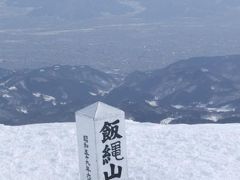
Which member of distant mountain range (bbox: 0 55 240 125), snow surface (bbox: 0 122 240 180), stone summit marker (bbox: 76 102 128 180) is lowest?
distant mountain range (bbox: 0 55 240 125)

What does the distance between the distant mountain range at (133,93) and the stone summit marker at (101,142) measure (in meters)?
77.2

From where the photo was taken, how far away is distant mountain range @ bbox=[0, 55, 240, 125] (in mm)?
100881

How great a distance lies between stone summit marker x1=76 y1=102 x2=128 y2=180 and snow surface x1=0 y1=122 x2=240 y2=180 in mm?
5094

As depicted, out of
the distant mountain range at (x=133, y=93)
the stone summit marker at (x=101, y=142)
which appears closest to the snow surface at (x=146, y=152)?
the stone summit marker at (x=101, y=142)

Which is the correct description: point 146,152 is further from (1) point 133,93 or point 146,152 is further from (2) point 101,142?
(1) point 133,93

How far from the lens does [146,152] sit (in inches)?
765

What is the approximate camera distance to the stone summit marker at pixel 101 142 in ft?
37.9

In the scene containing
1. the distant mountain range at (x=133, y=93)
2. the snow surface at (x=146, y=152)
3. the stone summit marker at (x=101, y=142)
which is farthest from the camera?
the distant mountain range at (x=133, y=93)

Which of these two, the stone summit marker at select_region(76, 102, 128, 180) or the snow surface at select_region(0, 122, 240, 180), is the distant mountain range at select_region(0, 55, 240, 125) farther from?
the stone summit marker at select_region(76, 102, 128, 180)

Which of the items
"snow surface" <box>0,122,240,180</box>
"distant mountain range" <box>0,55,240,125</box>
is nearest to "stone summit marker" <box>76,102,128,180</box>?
"snow surface" <box>0,122,240,180</box>

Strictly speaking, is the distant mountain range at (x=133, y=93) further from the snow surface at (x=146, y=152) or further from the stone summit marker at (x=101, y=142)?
the stone summit marker at (x=101, y=142)

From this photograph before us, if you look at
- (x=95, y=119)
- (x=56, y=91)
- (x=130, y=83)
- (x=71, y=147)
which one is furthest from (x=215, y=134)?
(x=130, y=83)

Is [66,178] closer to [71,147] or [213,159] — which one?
[71,147]

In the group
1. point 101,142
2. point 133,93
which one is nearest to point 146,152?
point 101,142
